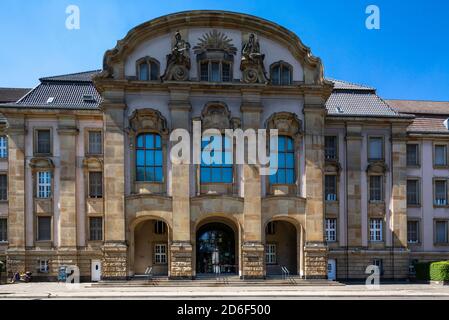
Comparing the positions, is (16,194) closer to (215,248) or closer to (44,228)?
(44,228)

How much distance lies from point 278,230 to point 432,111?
61.6 feet

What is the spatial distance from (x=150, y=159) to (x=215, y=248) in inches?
324

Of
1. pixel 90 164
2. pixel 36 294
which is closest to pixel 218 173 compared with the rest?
pixel 90 164

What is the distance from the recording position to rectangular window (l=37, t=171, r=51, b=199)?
37.6 metres

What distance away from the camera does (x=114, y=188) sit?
32438 mm

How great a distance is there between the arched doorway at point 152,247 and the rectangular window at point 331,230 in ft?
40.8

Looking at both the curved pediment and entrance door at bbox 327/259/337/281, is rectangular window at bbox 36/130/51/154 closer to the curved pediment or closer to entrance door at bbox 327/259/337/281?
the curved pediment

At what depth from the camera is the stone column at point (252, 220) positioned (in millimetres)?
32500

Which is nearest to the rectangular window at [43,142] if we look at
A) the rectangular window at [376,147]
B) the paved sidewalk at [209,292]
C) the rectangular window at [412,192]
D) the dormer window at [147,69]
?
the dormer window at [147,69]

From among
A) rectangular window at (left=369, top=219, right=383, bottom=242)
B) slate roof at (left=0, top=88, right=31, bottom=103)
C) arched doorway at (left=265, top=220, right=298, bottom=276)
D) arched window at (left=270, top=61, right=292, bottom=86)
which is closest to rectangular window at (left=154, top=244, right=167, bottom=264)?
arched doorway at (left=265, top=220, right=298, bottom=276)

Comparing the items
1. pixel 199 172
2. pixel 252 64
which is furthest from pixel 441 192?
pixel 199 172

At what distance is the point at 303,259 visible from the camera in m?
33.4

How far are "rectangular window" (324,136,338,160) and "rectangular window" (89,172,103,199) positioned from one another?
1759 cm
